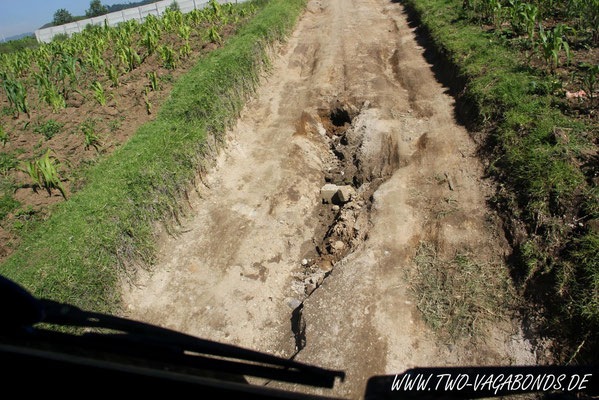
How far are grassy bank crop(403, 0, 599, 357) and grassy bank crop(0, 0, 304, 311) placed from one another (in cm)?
559

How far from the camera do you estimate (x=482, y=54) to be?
8766 mm

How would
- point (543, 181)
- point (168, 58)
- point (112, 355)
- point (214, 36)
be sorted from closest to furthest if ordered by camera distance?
point (112, 355), point (543, 181), point (168, 58), point (214, 36)

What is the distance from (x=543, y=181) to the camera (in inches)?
195

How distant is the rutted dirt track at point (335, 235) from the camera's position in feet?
14.8

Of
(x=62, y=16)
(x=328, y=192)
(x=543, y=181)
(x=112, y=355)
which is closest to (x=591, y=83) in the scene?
(x=543, y=181)

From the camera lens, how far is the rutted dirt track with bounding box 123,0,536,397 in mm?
4500

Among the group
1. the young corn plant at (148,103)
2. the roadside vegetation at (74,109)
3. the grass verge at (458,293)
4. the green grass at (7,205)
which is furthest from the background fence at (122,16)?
the grass verge at (458,293)

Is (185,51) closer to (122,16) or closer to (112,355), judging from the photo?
(112,355)

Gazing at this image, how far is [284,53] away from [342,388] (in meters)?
12.5

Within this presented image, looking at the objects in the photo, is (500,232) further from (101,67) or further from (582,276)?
(101,67)

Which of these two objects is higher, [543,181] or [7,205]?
[7,205]

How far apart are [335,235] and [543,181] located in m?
3.29

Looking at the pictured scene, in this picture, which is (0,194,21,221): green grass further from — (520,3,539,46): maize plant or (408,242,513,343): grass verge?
(520,3,539,46): maize plant

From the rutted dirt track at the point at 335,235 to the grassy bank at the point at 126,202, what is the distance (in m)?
0.60
